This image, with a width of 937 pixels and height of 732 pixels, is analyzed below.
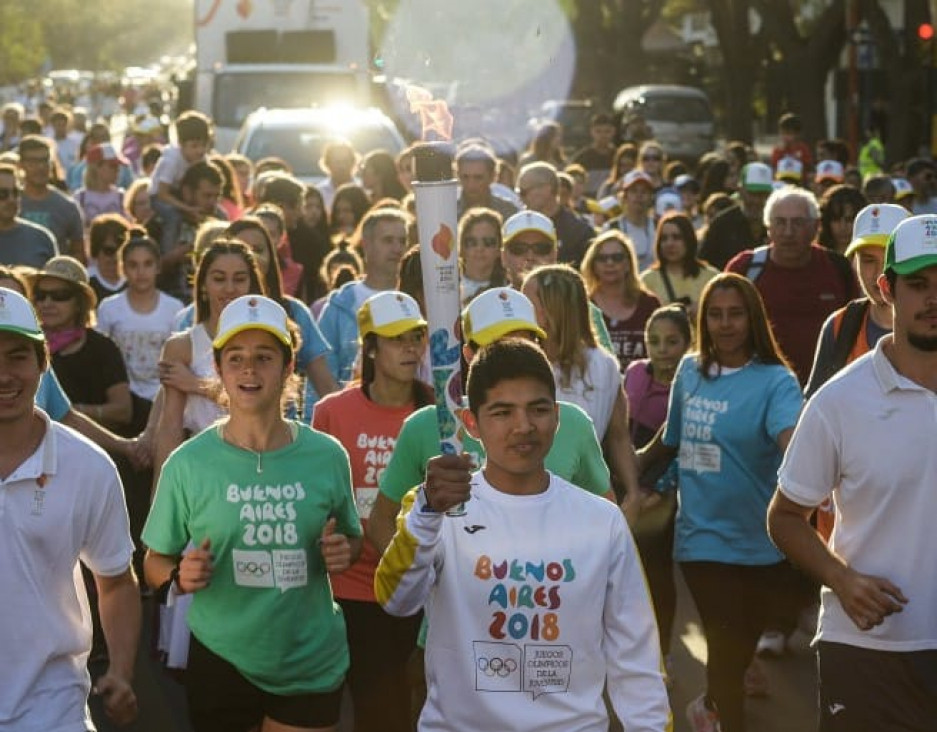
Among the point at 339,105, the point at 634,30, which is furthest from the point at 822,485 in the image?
the point at 634,30

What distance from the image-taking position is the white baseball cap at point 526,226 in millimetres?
9969

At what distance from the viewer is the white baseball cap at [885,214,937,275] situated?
18.0 feet

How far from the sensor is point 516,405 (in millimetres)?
4746

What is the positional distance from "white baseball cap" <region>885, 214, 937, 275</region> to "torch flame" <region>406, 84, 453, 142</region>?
4.26 feet

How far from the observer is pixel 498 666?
15.5 feet

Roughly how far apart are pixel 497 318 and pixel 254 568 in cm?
106

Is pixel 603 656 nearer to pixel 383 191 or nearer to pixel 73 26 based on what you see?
pixel 383 191

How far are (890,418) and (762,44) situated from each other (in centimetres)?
4008

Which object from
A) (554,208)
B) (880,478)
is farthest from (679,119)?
(880,478)

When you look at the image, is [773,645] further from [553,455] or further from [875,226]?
[553,455]

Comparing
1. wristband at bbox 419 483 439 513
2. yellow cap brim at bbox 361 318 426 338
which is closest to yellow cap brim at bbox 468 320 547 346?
yellow cap brim at bbox 361 318 426 338

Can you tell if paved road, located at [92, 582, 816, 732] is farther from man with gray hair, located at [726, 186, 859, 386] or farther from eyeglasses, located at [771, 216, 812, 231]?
eyeglasses, located at [771, 216, 812, 231]

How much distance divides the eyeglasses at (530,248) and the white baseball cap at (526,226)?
38mm

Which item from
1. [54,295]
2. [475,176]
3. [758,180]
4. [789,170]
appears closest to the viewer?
[54,295]
